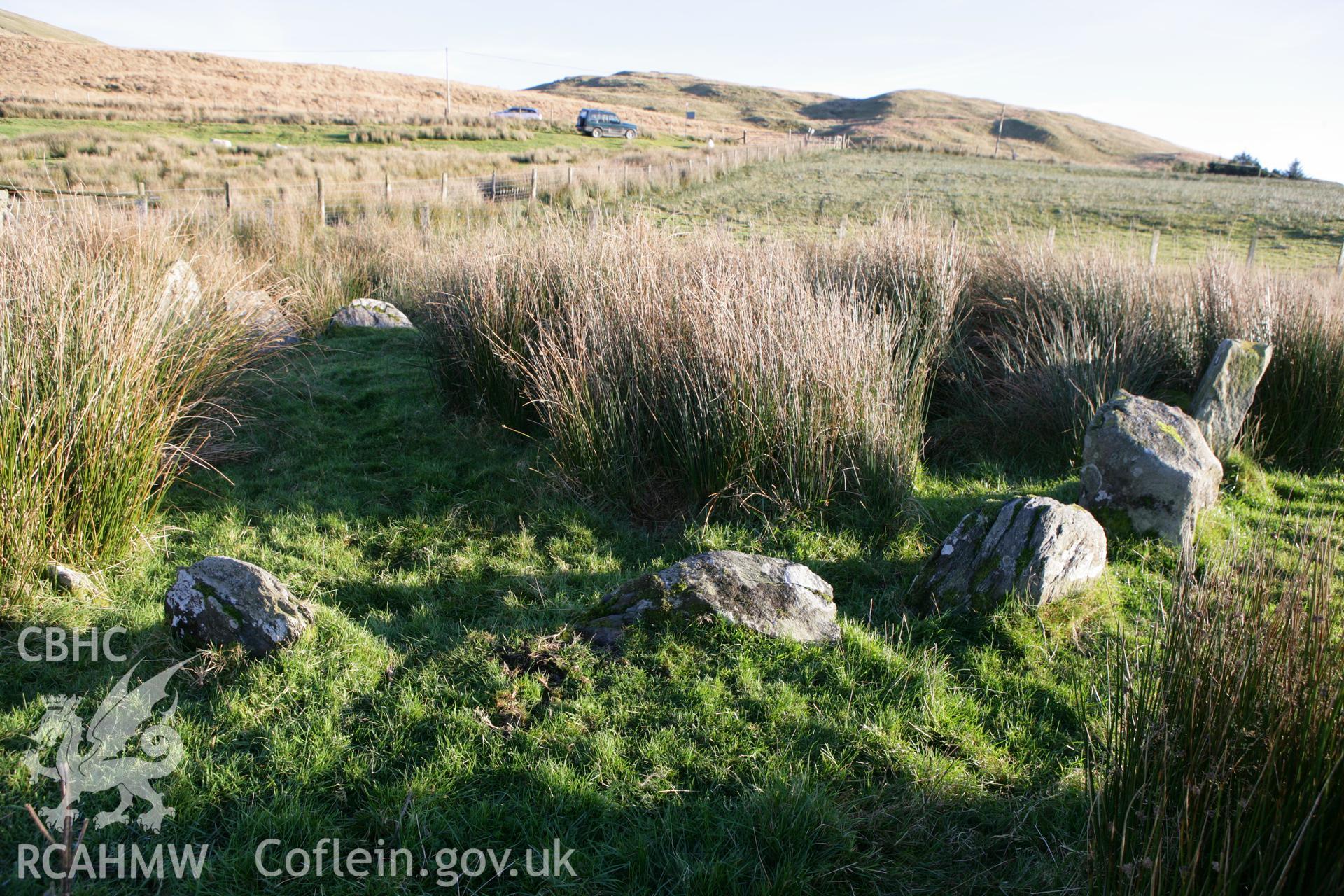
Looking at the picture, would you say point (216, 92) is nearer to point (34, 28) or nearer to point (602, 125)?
point (602, 125)

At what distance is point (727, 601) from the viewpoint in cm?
378

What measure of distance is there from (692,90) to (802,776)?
405ft

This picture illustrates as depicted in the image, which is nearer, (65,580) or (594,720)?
(594,720)

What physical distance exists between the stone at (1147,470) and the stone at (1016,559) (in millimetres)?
942

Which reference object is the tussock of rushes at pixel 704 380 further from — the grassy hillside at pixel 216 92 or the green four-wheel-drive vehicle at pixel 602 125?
the green four-wheel-drive vehicle at pixel 602 125

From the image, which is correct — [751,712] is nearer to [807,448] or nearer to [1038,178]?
[807,448]

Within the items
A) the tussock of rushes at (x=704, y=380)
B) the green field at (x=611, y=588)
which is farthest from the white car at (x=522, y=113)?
the tussock of rushes at (x=704, y=380)

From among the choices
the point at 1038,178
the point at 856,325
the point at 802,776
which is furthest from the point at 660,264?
the point at 1038,178

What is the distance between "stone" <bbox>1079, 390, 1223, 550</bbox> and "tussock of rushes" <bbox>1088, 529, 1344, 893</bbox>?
2839 millimetres

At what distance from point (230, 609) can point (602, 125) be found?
50.1 m

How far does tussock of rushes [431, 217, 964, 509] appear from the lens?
509 cm

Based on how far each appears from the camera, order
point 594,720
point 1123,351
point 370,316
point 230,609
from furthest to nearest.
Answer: point 370,316 < point 1123,351 < point 230,609 < point 594,720

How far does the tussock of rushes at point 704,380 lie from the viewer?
509 cm

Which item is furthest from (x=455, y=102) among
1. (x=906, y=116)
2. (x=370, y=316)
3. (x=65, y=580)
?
(x=65, y=580)
